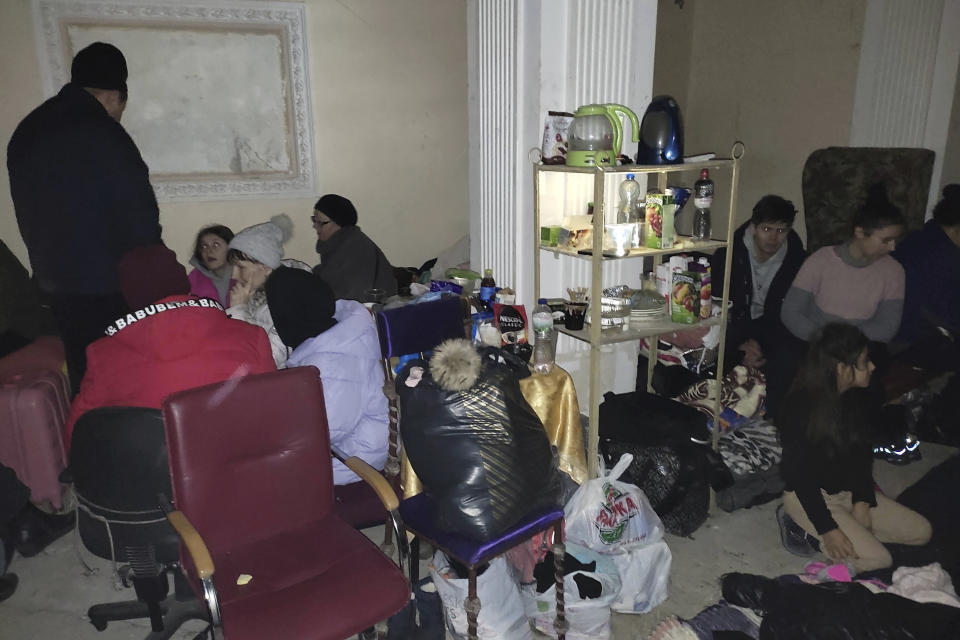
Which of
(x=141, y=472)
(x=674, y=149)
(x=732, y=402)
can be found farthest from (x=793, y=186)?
(x=141, y=472)

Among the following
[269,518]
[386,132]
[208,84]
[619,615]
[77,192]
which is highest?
[208,84]

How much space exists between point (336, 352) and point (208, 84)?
10.8 feet

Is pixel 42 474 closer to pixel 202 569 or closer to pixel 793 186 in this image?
pixel 202 569

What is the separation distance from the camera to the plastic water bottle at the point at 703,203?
10.1 feet

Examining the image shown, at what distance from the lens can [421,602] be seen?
7.79ft

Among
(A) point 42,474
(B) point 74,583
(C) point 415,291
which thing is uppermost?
(C) point 415,291

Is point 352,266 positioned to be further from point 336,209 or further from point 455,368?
point 455,368

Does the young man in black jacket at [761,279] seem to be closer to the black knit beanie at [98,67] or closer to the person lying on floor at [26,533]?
the black knit beanie at [98,67]

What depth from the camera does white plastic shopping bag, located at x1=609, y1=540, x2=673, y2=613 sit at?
247 cm

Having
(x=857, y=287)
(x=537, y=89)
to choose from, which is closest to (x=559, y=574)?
(x=537, y=89)

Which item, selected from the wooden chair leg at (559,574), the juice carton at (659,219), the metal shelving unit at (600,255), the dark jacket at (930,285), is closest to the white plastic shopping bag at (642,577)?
the wooden chair leg at (559,574)

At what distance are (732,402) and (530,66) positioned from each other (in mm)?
2032

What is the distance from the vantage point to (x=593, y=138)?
111 inches

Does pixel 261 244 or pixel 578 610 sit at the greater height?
pixel 261 244
